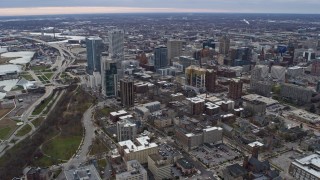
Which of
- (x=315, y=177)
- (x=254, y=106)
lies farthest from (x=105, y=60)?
(x=315, y=177)

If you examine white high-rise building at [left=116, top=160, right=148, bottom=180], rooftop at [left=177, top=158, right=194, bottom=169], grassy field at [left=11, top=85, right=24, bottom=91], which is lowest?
rooftop at [left=177, top=158, right=194, bottom=169]

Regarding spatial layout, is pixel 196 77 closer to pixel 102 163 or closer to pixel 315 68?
pixel 315 68

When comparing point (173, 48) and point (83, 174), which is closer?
point (83, 174)

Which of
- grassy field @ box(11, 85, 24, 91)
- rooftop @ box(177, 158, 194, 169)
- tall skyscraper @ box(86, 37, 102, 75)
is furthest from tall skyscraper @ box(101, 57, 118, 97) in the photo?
rooftop @ box(177, 158, 194, 169)

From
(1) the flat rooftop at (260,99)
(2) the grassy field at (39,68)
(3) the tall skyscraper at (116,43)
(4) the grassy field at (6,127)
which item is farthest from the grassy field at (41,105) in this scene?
(1) the flat rooftop at (260,99)

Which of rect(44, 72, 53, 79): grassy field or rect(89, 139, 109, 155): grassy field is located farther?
rect(44, 72, 53, 79): grassy field

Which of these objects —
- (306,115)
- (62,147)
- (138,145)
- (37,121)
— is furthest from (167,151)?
(306,115)

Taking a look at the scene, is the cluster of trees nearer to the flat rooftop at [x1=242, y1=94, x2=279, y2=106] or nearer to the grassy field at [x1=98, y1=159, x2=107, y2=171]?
Answer: the grassy field at [x1=98, y1=159, x2=107, y2=171]

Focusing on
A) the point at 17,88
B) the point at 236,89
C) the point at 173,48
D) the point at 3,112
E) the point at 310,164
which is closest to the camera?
the point at 310,164
